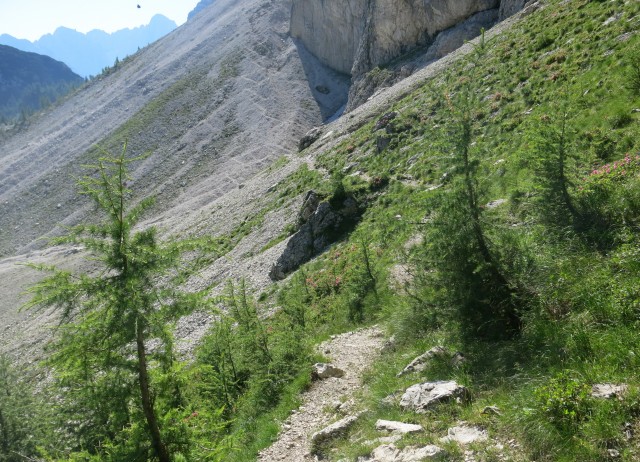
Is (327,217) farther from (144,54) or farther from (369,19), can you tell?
(144,54)

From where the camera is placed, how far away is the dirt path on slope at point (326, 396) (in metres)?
8.88

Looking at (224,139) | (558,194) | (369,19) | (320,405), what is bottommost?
(320,405)

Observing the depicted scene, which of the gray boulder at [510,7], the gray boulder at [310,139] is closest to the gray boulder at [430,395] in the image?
the gray boulder at [510,7]

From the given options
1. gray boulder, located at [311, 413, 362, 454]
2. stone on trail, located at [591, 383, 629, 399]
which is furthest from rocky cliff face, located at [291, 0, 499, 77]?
stone on trail, located at [591, 383, 629, 399]

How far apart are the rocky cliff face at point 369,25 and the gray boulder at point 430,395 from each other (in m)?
57.3

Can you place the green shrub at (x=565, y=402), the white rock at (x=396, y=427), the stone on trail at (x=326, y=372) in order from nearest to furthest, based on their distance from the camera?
1. the green shrub at (x=565, y=402)
2. the white rock at (x=396, y=427)
3. the stone on trail at (x=326, y=372)

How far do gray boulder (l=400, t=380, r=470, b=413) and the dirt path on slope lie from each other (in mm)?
1856

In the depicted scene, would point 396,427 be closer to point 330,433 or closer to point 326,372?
point 330,433

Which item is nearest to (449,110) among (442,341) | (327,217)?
(442,341)

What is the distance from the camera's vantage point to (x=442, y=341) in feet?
30.2

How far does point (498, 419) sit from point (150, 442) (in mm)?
5432

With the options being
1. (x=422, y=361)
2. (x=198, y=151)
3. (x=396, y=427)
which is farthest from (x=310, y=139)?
(x=396, y=427)

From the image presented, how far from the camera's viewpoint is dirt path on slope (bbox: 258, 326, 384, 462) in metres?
8.88

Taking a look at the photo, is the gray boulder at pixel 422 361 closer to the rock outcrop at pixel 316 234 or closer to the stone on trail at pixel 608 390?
the stone on trail at pixel 608 390
